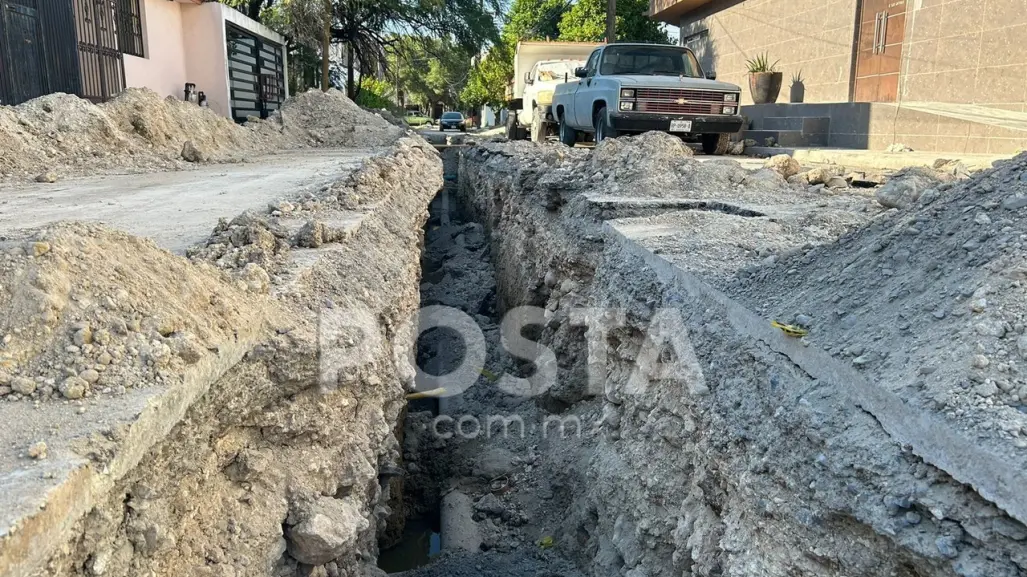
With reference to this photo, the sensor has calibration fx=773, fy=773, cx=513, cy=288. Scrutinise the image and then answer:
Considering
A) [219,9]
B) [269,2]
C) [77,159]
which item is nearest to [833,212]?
[77,159]

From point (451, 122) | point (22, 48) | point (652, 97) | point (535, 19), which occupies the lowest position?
point (451, 122)

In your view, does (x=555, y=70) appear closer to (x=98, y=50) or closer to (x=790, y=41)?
(x=790, y=41)

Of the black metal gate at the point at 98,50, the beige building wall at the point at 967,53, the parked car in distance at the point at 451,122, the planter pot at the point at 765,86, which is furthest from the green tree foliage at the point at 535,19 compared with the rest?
the beige building wall at the point at 967,53

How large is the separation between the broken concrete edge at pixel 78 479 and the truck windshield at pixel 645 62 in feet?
32.5

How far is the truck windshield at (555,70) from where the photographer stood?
54.2ft

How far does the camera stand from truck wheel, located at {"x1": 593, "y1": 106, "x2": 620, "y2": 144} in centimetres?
1069

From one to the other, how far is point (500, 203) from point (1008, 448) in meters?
7.76

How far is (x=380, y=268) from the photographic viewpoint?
4594mm

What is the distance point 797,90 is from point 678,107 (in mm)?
5624

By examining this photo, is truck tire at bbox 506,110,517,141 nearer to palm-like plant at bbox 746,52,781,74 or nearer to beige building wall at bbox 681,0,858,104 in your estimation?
beige building wall at bbox 681,0,858,104

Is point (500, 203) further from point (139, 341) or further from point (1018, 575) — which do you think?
point (1018, 575)

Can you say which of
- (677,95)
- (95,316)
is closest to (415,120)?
(677,95)

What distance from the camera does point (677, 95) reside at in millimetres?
10539

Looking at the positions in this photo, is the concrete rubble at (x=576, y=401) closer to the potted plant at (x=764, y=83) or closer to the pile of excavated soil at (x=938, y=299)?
the pile of excavated soil at (x=938, y=299)
